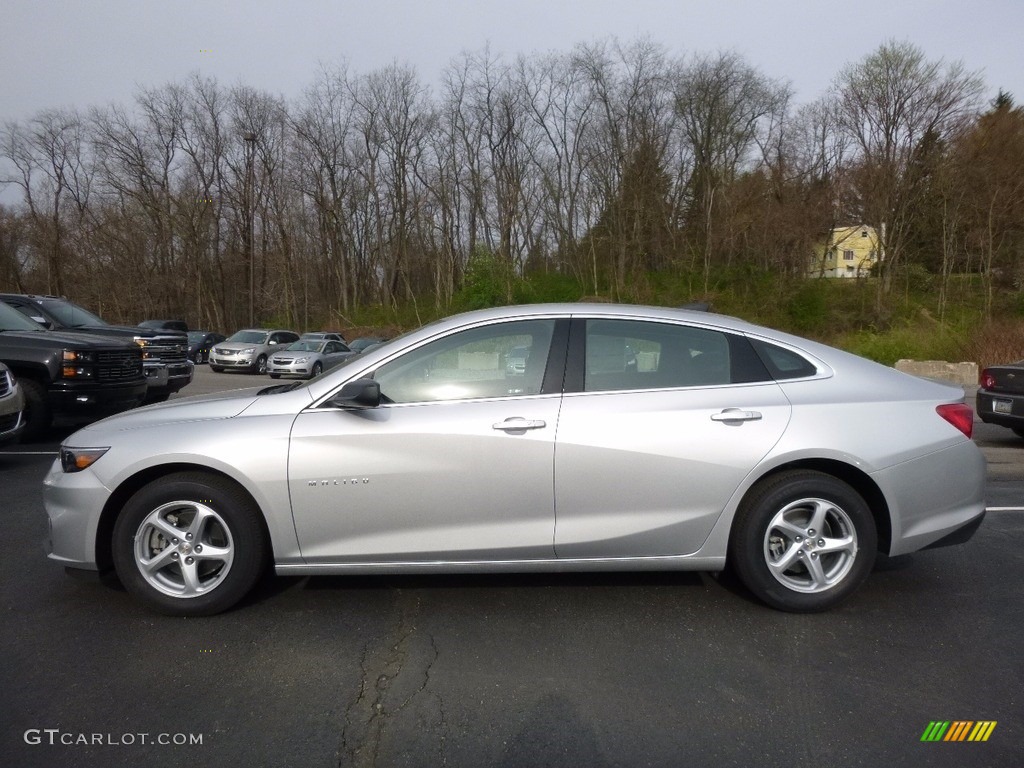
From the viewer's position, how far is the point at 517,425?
12.7 feet

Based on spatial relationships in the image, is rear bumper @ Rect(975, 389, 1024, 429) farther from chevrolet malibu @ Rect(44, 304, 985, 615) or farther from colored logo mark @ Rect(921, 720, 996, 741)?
colored logo mark @ Rect(921, 720, 996, 741)

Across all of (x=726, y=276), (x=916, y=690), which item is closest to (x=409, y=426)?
(x=916, y=690)

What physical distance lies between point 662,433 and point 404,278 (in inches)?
1737

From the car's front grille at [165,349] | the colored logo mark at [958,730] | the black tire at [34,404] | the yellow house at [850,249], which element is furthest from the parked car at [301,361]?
the yellow house at [850,249]

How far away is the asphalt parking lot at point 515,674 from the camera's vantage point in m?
2.87

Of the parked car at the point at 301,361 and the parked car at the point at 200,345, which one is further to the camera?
the parked car at the point at 200,345

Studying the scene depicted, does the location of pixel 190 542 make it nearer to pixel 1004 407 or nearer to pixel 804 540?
pixel 804 540

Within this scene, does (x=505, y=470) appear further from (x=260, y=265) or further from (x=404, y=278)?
(x=260, y=265)

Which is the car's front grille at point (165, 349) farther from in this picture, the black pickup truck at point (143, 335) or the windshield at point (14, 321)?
the windshield at point (14, 321)

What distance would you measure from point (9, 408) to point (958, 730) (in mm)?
8428

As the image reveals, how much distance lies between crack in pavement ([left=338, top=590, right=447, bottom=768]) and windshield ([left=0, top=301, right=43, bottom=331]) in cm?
867

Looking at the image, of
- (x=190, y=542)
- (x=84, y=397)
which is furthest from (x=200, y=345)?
(x=190, y=542)

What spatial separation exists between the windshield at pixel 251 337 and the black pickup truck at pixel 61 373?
2151 cm

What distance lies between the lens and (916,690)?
3299 mm
